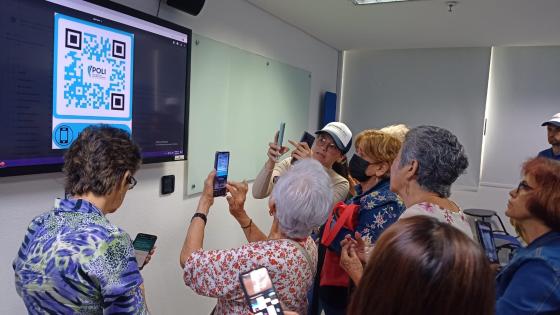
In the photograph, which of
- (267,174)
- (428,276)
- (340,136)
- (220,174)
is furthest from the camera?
(267,174)

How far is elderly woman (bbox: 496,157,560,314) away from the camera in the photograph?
3.64 feet

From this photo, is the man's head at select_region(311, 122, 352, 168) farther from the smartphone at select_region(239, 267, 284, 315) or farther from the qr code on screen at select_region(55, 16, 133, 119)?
the smartphone at select_region(239, 267, 284, 315)

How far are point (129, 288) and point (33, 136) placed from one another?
0.80m

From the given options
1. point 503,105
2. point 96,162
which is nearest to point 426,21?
point 503,105

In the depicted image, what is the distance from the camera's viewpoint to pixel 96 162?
41.3 inches

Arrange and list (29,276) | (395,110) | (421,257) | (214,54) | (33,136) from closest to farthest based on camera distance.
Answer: (421,257)
(29,276)
(33,136)
(214,54)
(395,110)

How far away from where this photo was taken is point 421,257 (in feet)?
1.98

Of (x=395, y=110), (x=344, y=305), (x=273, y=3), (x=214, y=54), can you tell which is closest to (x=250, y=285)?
(x=344, y=305)

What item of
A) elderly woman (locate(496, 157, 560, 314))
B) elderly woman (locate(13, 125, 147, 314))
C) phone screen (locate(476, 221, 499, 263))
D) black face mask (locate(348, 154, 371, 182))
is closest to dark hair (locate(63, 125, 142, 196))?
elderly woman (locate(13, 125, 147, 314))

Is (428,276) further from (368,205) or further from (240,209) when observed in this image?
(240,209)

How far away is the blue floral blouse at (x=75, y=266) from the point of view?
3.03ft

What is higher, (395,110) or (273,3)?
(273,3)

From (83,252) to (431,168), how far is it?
3.72ft

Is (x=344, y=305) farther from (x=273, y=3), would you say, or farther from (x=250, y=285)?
(x=273, y=3)
